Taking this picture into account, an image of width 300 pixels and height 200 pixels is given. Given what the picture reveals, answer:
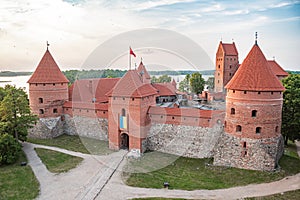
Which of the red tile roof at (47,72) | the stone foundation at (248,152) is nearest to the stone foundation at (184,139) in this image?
the stone foundation at (248,152)

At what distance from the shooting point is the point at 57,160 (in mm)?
16141

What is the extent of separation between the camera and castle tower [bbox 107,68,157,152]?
1702 centimetres

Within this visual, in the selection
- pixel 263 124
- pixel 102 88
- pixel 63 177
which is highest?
pixel 102 88

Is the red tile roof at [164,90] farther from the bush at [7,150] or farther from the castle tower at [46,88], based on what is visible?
the bush at [7,150]

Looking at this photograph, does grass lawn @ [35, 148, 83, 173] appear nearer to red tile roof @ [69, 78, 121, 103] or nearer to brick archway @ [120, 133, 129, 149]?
brick archway @ [120, 133, 129, 149]

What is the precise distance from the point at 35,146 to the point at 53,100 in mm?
4657

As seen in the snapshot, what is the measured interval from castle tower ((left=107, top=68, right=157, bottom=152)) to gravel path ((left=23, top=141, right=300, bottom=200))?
300 centimetres

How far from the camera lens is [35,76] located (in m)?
21.0

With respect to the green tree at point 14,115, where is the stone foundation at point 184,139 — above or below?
below

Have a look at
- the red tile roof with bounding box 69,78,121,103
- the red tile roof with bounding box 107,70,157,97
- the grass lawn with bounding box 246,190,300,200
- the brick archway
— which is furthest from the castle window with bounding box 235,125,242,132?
the red tile roof with bounding box 69,78,121,103

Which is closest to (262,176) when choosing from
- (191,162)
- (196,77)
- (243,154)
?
(243,154)

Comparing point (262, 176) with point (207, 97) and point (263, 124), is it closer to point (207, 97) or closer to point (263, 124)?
point (263, 124)

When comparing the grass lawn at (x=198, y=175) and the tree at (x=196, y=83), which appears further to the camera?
the tree at (x=196, y=83)

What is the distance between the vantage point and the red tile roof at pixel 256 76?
45.4 ft
